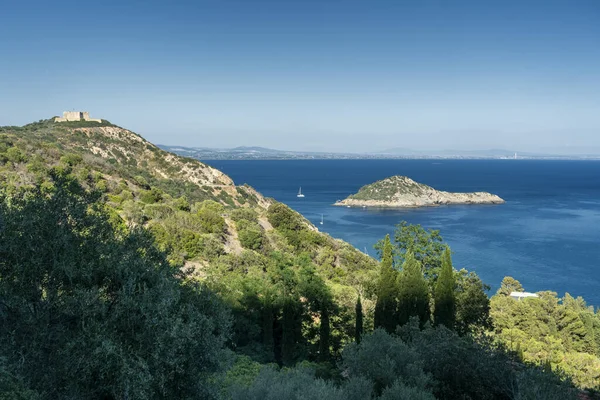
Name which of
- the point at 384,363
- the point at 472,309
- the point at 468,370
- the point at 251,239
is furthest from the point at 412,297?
the point at 251,239

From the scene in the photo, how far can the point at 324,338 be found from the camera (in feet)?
66.1

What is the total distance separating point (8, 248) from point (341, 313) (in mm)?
17757

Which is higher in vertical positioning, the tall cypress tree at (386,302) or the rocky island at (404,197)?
the tall cypress tree at (386,302)

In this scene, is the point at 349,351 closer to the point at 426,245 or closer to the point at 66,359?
the point at 66,359

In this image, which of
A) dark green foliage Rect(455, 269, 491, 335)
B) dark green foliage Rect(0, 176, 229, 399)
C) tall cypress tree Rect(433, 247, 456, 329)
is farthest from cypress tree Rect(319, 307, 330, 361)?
dark green foliage Rect(0, 176, 229, 399)

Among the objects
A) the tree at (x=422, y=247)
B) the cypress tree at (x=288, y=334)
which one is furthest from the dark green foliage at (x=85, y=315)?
the tree at (x=422, y=247)

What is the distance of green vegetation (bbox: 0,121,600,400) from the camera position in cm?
800

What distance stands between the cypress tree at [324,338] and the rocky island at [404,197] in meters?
106

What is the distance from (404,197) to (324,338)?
113 metres

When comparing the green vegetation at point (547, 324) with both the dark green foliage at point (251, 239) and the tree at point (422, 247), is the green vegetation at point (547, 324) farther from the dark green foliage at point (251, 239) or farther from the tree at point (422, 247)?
the dark green foliage at point (251, 239)

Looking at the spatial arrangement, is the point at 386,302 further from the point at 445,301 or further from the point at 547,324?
the point at 547,324

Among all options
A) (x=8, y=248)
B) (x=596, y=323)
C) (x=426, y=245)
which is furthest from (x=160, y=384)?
(x=596, y=323)

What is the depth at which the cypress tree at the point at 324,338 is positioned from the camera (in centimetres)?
1989

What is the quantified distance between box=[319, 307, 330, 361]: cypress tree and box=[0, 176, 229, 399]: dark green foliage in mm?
11721
